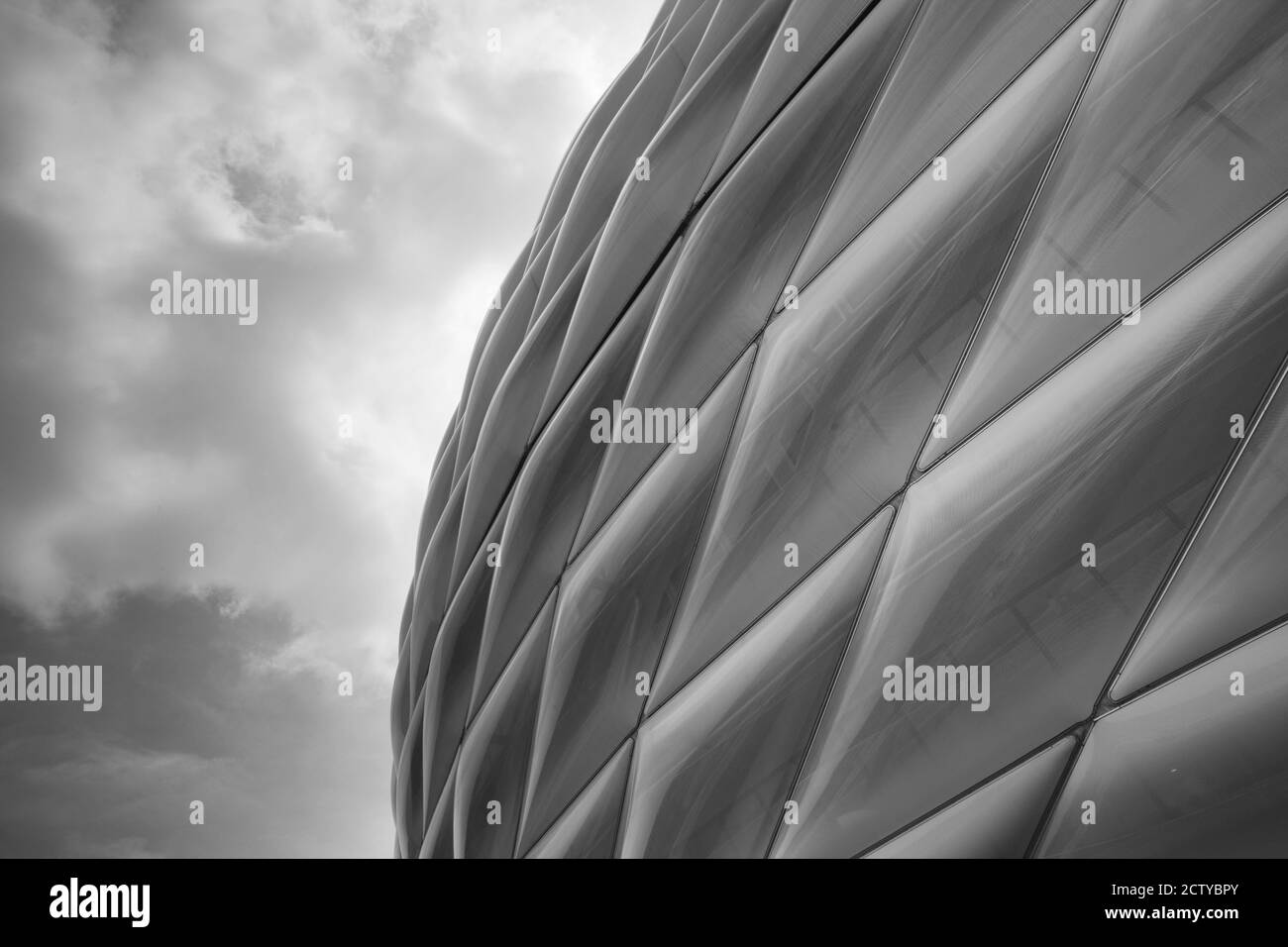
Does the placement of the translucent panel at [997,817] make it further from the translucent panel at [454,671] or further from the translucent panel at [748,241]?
the translucent panel at [454,671]

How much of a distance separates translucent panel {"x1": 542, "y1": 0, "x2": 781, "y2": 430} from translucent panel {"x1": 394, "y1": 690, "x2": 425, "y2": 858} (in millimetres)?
7470

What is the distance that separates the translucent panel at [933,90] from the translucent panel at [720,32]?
2958mm

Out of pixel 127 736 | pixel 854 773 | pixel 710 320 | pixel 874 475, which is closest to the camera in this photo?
pixel 854 773

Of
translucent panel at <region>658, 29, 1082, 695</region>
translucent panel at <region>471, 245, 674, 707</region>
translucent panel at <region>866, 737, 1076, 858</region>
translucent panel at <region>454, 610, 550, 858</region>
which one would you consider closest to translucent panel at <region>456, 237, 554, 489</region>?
translucent panel at <region>471, 245, 674, 707</region>

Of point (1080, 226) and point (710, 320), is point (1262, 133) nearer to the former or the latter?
point (1080, 226)

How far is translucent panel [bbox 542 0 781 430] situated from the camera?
30.0 feet

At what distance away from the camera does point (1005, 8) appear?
5.50m

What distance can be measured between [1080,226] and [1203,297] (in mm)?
866

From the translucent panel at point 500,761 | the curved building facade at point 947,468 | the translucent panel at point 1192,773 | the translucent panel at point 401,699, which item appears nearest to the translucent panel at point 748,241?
the curved building facade at point 947,468

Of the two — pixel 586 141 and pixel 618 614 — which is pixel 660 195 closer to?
pixel 618 614

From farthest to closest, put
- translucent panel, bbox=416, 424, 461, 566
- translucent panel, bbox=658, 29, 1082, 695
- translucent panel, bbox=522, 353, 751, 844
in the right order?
translucent panel, bbox=416, 424, 461, 566
translucent panel, bbox=522, 353, 751, 844
translucent panel, bbox=658, 29, 1082, 695

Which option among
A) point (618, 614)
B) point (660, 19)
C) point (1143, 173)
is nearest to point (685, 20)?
point (660, 19)

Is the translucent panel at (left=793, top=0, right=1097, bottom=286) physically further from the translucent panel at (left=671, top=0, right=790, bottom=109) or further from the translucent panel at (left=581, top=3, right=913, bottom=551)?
the translucent panel at (left=671, top=0, right=790, bottom=109)
